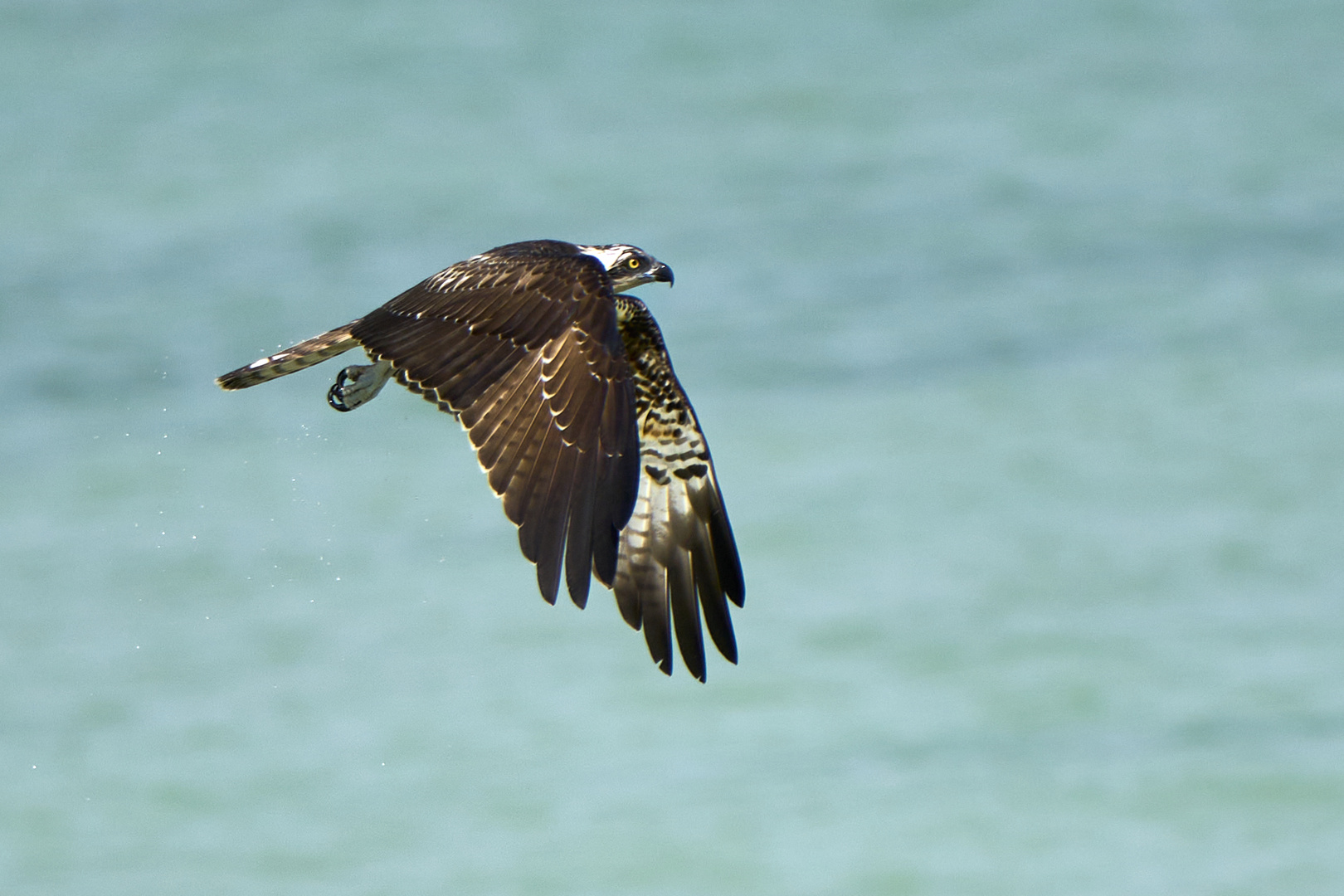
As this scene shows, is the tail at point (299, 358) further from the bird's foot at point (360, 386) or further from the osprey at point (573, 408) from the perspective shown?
the bird's foot at point (360, 386)

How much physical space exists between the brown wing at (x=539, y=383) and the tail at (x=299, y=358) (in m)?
0.16

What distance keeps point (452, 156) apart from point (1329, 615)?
10716 mm

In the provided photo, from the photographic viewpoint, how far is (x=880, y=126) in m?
26.8

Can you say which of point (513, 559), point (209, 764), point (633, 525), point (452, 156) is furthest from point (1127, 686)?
point (452, 156)

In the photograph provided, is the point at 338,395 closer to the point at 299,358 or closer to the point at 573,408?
the point at 299,358

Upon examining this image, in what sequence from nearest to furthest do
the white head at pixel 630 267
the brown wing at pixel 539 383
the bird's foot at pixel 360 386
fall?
1. the brown wing at pixel 539 383
2. the bird's foot at pixel 360 386
3. the white head at pixel 630 267

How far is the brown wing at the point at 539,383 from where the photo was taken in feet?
28.7

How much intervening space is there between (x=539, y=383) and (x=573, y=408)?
188 millimetres

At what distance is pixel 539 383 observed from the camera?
921cm

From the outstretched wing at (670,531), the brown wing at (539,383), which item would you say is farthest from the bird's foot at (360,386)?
the outstretched wing at (670,531)

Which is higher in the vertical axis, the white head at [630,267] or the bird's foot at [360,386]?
the white head at [630,267]

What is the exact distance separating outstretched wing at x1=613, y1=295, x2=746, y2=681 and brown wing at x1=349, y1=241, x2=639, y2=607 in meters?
1.06

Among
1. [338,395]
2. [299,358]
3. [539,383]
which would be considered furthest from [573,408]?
[338,395]

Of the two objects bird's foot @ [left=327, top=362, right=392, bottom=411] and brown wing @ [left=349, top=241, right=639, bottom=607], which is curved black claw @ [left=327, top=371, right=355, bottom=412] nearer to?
bird's foot @ [left=327, top=362, right=392, bottom=411]
